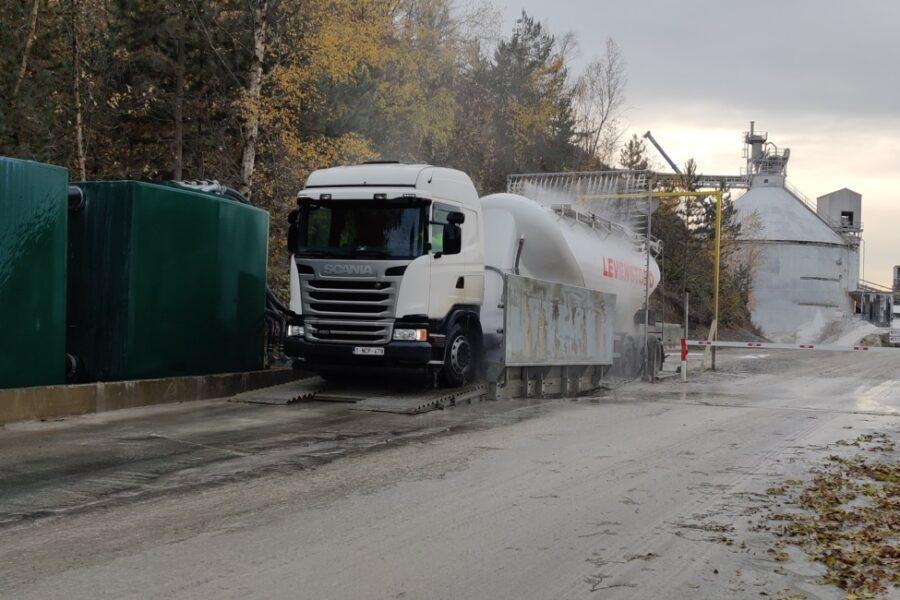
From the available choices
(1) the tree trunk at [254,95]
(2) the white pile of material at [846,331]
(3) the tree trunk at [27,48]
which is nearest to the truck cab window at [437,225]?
(1) the tree trunk at [254,95]

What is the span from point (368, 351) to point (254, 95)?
11.4m

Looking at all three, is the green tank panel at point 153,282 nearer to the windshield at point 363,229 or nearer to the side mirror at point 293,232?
the side mirror at point 293,232

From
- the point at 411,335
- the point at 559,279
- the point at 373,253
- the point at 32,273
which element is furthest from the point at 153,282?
the point at 559,279

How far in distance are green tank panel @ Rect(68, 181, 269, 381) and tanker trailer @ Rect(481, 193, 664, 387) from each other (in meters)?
4.32

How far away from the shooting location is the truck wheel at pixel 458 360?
14711 millimetres

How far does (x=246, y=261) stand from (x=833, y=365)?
22.8 meters

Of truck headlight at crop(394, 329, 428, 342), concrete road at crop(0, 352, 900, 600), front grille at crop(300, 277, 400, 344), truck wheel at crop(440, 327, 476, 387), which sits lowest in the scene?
concrete road at crop(0, 352, 900, 600)

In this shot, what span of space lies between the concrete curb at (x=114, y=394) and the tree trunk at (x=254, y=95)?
311 inches

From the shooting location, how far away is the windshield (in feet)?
46.6

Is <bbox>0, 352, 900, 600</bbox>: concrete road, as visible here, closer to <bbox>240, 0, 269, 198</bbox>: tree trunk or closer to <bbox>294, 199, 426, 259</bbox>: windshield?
<bbox>294, 199, 426, 259</bbox>: windshield

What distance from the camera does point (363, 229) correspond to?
14375 mm

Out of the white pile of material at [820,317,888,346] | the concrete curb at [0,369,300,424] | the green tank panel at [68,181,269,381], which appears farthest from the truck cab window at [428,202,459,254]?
the white pile of material at [820,317,888,346]

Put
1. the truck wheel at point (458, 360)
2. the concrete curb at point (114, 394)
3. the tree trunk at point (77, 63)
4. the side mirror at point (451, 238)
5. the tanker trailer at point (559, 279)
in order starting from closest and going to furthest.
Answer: the concrete curb at point (114, 394), the side mirror at point (451, 238), the truck wheel at point (458, 360), the tanker trailer at point (559, 279), the tree trunk at point (77, 63)

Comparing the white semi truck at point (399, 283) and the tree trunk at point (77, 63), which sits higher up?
the tree trunk at point (77, 63)
